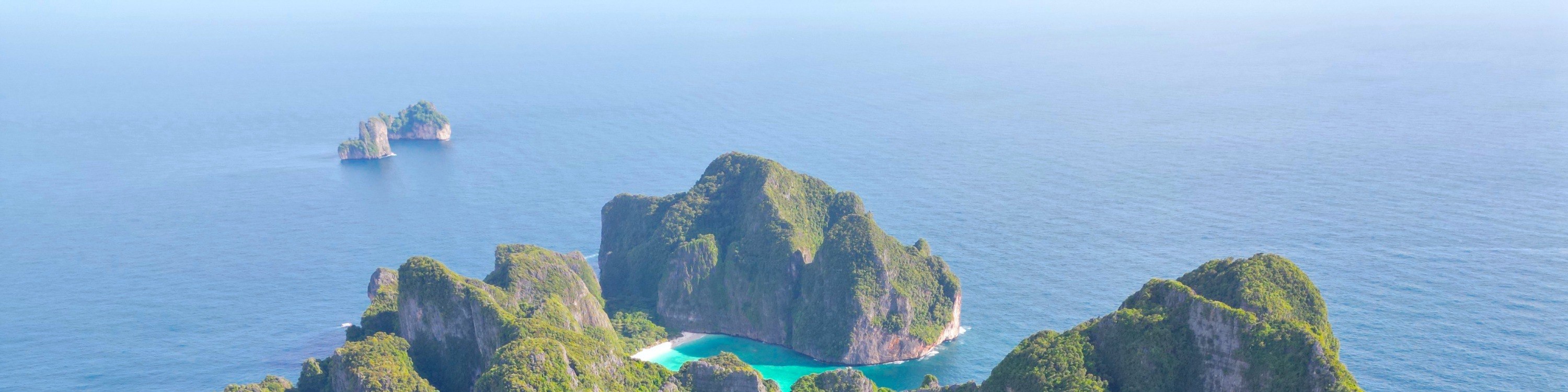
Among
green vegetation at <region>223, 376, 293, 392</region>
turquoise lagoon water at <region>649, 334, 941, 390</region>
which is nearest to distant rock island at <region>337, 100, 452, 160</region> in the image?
turquoise lagoon water at <region>649, 334, 941, 390</region>

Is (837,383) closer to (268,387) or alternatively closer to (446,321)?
(446,321)

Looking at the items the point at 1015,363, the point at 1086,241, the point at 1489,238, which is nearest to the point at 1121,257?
the point at 1086,241

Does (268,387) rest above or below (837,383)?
below

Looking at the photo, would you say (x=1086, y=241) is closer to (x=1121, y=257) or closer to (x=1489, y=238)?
(x=1121, y=257)

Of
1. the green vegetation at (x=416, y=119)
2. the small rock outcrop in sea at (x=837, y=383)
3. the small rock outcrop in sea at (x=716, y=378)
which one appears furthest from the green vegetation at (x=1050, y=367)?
the green vegetation at (x=416, y=119)

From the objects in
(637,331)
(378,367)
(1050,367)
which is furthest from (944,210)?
(378,367)
